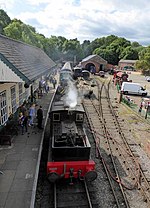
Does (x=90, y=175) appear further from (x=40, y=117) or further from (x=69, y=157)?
(x=40, y=117)

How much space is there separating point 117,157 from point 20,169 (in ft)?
16.5

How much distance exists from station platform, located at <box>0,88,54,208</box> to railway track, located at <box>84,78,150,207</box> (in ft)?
10.1

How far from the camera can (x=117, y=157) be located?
11039mm

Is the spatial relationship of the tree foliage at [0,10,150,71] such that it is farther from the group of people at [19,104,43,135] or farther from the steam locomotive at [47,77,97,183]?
the steam locomotive at [47,77,97,183]

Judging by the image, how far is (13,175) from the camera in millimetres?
8242

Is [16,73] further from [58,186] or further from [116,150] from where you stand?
[116,150]

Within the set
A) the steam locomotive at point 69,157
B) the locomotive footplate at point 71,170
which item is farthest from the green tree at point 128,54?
the locomotive footplate at point 71,170

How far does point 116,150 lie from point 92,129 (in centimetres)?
330

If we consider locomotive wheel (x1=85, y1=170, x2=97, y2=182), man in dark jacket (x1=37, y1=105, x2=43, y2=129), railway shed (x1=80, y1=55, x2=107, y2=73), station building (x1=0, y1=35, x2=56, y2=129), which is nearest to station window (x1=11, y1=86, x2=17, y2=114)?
station building (x1=0, y1=35, x2=56, y2=129)

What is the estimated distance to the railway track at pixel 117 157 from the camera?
840 cm

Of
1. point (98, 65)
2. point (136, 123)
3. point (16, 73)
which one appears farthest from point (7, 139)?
point (98, 65)

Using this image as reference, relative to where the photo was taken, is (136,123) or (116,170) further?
(136,123)

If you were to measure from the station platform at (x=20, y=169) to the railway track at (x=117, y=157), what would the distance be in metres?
3.09

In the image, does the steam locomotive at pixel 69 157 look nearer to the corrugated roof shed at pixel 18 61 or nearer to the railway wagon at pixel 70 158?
the railway wagon at pixel 70 158
